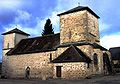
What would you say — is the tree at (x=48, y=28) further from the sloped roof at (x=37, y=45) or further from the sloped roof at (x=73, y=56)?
the sloped roof at (x=73, y=56)

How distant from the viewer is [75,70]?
2873 cm

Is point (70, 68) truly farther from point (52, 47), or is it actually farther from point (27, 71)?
point (27, 71)

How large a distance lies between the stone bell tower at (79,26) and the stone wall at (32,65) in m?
4.00

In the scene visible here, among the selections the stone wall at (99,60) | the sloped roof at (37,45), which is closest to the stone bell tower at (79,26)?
the stone wall at (99,60)

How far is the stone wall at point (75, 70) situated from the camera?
28.5 metres

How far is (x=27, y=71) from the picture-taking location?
124 ft

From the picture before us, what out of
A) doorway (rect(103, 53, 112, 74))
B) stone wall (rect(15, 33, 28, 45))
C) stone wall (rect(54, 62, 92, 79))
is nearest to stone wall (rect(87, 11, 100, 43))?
doorway (rect(103, 53, 112, 74))

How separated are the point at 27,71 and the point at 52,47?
6877mm

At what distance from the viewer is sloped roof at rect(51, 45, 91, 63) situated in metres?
28.7

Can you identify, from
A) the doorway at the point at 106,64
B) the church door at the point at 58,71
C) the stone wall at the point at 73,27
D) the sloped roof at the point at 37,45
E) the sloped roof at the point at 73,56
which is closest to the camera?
the sloped roof at the point at 73,56

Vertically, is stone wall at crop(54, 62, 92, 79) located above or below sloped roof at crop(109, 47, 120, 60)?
below

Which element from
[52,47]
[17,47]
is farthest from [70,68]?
[17,47]

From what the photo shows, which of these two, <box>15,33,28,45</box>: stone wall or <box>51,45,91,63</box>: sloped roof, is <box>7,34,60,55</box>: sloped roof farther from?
<box>51,45,91,63</box>: sloped roof

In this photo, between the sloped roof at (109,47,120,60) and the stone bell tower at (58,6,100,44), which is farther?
the sloped roof at (109,47,120,60)
